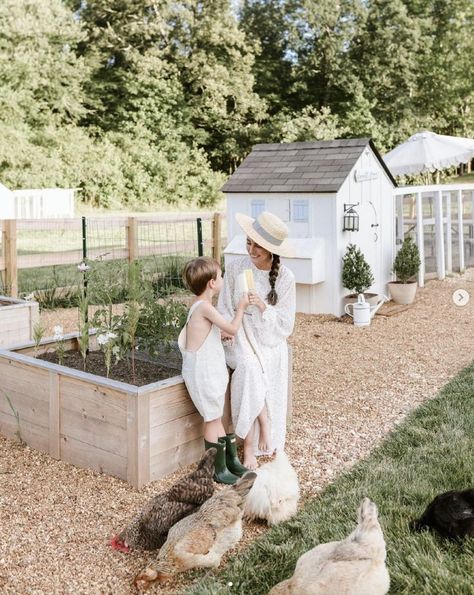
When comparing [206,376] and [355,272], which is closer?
[206,376]

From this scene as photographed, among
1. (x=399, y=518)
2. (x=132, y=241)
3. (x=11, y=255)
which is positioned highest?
(x=132, y=241)

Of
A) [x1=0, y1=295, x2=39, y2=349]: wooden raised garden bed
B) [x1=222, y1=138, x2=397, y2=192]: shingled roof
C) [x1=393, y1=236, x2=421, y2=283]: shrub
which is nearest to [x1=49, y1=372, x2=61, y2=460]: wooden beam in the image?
[x1=0, y1=295, x2=39, y2=349]: wooden raised garden bed

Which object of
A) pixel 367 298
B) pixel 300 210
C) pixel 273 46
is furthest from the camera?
pixel 273 46

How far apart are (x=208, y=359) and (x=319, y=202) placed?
5.68 metres

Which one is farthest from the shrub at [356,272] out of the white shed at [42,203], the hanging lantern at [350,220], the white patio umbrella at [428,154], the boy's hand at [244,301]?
the white shed at [42,203]

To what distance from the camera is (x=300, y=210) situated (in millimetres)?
9953

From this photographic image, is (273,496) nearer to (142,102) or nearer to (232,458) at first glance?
(232,458)

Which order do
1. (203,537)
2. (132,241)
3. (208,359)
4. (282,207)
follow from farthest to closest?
(132,241)
(282,207)
(208,359)
(203,537)

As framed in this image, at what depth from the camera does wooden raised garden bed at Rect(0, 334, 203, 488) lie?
425 centimetres

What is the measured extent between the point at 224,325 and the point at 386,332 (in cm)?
489

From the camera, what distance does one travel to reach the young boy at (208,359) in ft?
14.5

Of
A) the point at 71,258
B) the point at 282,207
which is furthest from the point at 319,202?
the point at 71,258

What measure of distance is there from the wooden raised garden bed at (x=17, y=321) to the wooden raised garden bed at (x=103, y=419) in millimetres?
1992

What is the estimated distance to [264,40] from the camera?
3638cm
